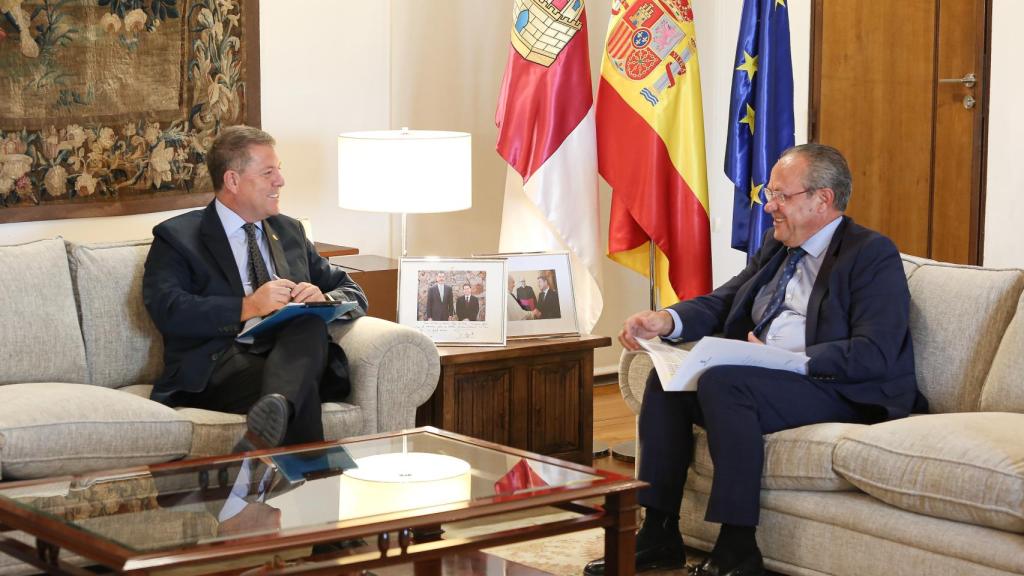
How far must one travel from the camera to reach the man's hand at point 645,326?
358cm

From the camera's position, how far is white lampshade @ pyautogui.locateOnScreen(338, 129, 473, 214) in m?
4.18

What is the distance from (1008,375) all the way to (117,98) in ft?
9.06

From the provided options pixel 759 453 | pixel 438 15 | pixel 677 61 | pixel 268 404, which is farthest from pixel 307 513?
pixel 438 15

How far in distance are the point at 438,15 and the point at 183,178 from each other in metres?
1.27

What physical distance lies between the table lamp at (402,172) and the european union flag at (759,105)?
2.96ft

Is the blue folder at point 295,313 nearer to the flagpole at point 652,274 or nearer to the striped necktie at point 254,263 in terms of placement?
the striped necktie at point 254,263

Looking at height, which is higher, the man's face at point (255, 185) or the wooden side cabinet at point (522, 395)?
the man's face at point (255, 185)

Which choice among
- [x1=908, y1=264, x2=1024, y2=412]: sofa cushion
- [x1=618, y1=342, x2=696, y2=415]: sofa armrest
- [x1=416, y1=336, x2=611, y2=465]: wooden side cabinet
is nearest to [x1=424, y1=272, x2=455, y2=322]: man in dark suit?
[x1=416, y1=336, x2=611, y2=465]: wooden side cabinet

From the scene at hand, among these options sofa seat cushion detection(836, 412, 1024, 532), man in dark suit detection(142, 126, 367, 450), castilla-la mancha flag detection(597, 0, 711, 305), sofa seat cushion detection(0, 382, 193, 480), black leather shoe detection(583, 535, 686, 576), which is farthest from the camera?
castilla-la mancha flag detection(597, 0, 711, 305)

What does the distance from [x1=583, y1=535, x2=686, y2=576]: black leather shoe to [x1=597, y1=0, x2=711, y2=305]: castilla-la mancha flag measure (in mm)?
1331

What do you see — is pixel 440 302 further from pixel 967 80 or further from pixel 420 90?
pixel 967 80

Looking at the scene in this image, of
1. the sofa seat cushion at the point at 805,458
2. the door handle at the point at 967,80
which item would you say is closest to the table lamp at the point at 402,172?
the sofa seat cushion at the point at 805,458

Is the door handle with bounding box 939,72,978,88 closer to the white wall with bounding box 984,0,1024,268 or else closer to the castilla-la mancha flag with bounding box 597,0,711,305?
the white wall with bounding box 984,0,1024,268

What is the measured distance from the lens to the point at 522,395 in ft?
13.3
